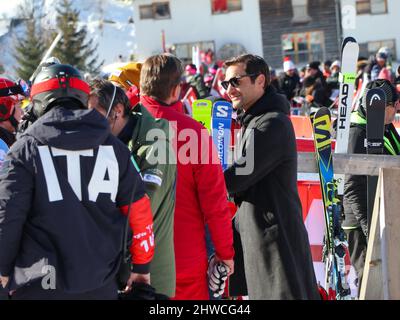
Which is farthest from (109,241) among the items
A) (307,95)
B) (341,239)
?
(307,95)

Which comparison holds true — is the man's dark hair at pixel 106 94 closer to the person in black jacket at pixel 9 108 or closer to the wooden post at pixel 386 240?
the person in black jacket at pixel 9 108

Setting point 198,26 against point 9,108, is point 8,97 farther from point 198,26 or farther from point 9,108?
point 198,26

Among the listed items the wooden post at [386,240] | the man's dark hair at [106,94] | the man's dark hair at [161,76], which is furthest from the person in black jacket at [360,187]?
the man's dark hair at [106,94]

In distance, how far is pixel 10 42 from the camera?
62.1 meters

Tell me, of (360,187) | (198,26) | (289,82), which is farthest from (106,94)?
(198,26)

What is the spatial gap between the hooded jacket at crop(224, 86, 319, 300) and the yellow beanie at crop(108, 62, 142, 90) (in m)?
1.21

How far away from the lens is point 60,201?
8.63ft

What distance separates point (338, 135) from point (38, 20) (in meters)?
52.8

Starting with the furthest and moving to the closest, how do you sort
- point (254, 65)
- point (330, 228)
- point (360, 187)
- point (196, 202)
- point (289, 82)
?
point (289, 82) < point (360, 187) < point (330, 228) < point (254, 65) < point (196, 202)

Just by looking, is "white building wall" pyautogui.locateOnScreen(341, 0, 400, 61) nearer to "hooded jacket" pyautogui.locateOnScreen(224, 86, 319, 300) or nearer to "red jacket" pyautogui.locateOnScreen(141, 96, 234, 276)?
"hooded jacket" pyautogui.locateOnScreen(224, 86, 319, 300)

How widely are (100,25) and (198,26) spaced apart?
79.8 ft

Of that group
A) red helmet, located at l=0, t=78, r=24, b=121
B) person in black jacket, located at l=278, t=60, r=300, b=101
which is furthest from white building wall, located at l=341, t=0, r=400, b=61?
red helmet, located at l=0, t=78, r=24, b=121

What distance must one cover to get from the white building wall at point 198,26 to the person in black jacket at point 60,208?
132 feet

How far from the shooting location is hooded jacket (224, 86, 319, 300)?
3.54 meters
